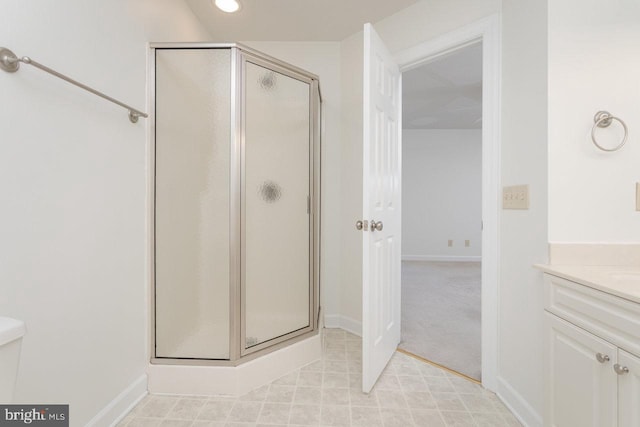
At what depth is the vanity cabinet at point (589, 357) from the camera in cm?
82

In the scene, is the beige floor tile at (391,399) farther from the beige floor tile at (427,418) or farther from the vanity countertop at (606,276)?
the vanity countertop at (606,276)

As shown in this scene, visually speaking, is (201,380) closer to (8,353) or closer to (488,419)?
(8,353)

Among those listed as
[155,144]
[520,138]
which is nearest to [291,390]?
[155,144]

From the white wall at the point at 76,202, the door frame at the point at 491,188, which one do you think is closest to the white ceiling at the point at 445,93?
the door frame at the point at 491,188

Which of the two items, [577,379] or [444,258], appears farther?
[444,258]

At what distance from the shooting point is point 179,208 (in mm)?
1675

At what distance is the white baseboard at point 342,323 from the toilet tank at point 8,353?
2.09 metres

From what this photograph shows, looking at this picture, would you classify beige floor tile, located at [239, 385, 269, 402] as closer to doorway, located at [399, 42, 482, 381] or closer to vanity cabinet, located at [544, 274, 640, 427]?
doorway, located at [399, 42, 482, 381]

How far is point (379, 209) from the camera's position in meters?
1.72

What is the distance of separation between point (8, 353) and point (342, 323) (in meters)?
2.18

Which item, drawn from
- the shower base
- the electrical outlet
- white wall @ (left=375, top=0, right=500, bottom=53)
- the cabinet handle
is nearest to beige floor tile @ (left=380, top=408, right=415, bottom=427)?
the shower base

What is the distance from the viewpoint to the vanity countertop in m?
0.85

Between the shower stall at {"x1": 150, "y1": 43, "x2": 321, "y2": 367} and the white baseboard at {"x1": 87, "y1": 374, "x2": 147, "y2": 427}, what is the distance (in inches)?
5.4

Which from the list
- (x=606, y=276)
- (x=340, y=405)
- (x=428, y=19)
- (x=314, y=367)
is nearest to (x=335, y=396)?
(x=340, y=405)
